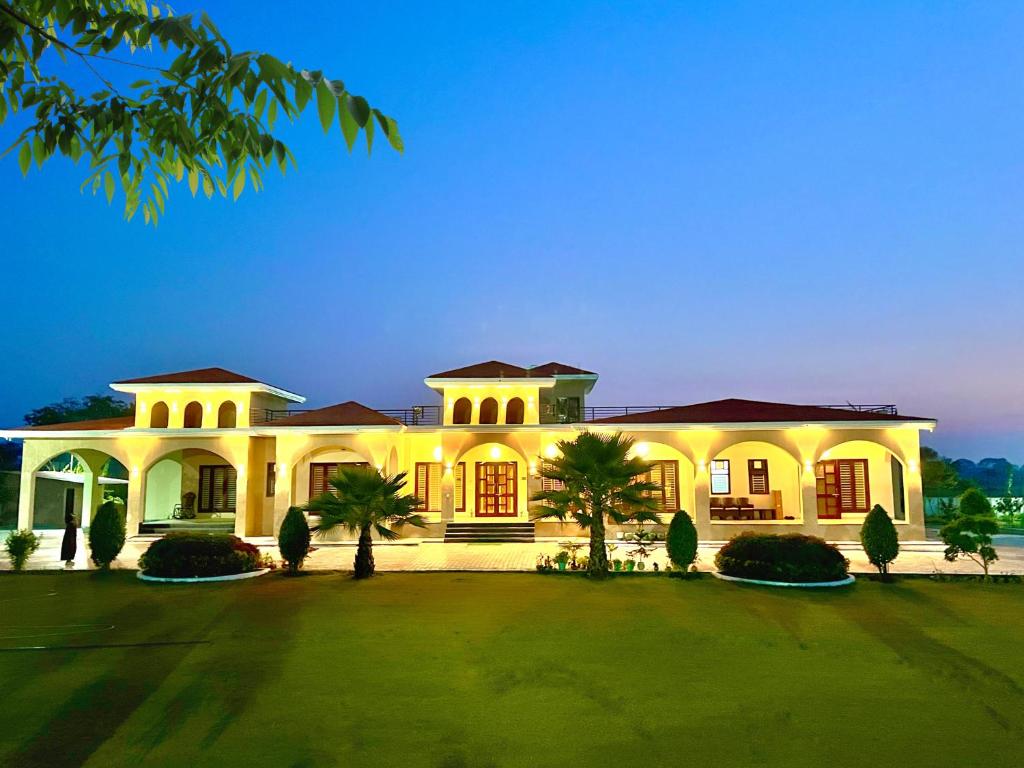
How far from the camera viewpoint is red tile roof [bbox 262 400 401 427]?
2192 cm

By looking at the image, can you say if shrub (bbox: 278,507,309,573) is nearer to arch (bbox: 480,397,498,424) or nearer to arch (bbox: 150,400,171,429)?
arch (bbox: 480,397,498,424)

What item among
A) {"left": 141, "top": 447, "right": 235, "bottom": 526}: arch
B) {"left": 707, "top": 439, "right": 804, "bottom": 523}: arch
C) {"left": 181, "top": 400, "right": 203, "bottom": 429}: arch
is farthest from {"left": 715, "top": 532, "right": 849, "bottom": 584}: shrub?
{"left": 141, "top": 447, "right": 235, "bottom": 526}: arch

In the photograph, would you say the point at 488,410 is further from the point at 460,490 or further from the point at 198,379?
the point at 198,379

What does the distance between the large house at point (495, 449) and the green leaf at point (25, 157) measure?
18.1 meters

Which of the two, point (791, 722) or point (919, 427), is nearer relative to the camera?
point (791, 722)

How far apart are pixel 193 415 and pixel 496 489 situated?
37.9 ft

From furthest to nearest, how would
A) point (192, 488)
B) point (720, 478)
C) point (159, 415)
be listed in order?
point (192, 488) → point (159, 415) → point (720, 478)

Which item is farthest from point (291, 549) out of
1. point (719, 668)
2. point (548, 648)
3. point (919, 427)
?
point (919, 427)

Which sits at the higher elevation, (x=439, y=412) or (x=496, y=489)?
(x=439, y=412)

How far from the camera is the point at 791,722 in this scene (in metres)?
6.02

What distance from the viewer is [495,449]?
24.1m

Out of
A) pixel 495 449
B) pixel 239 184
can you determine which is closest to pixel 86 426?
pixel 495 449

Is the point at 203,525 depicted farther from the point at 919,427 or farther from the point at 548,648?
the point at 919,427

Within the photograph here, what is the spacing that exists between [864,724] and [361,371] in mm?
154051
